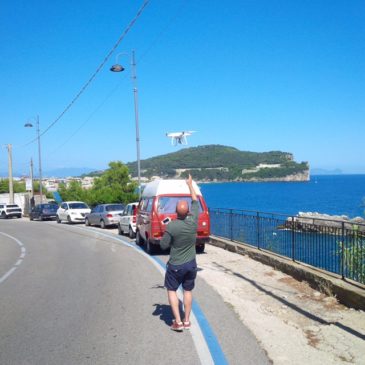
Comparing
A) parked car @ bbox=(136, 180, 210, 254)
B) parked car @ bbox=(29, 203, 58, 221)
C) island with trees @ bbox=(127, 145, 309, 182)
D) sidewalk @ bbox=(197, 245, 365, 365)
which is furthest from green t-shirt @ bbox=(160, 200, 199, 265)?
island with trees @ bbox=(127, 145, 309, 182)

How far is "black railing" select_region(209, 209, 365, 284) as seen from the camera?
831 cm

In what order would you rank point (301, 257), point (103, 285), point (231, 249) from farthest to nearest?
point (231, 249)
point (301, 257)
point (103, 285)

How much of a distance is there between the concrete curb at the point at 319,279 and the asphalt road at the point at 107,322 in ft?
6.11

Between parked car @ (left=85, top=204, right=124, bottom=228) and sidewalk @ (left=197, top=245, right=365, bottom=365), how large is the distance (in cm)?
1623

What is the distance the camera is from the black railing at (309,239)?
831 centimetres

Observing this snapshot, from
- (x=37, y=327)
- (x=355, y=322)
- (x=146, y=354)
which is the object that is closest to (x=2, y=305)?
(x=37, y=327)

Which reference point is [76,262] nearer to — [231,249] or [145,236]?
[145,236]

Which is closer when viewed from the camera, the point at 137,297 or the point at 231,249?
the point at 137,297

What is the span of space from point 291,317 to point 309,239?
11.5ft

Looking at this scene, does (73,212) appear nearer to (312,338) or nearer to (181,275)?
(181,275)

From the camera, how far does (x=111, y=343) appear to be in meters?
5.73

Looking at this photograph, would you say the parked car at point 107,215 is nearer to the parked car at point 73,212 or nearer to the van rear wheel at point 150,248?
the parked car at point 73,212

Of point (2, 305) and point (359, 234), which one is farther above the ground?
point (359, 234)

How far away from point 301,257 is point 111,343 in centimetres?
597
